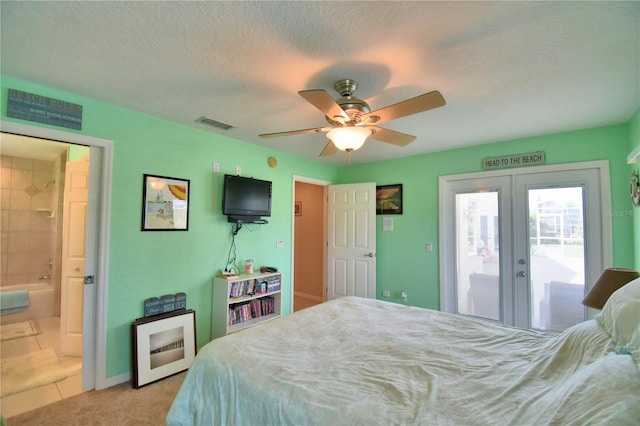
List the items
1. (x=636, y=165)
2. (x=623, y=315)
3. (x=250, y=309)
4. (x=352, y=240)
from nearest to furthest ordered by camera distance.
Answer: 1. (x=623, y=315)
2. (x=636, y=165)
3. (x=250, y=309)
4. (x=352, y=240)

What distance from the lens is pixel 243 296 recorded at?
332 centimetres

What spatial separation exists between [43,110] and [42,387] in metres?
2.29

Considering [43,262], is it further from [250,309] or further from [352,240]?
[352,240]

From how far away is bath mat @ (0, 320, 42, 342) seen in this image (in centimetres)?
353

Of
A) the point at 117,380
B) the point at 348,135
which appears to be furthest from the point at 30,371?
the point at 348,135

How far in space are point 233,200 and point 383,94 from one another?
2.01 metres

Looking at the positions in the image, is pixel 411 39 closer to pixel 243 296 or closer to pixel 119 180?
pixel 119 180

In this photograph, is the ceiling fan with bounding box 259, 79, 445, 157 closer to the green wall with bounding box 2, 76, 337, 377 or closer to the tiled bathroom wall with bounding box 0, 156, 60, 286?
the green wall with bounding box 2, 76, 337, 377

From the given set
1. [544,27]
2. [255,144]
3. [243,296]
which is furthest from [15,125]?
[544,27]

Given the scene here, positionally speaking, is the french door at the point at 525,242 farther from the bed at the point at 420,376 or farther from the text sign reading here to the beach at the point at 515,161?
the bed at the point at 420,376

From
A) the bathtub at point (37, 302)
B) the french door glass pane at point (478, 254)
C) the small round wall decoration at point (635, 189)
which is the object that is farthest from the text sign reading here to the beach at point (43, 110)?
the small round wall decoration at point (635, 189)

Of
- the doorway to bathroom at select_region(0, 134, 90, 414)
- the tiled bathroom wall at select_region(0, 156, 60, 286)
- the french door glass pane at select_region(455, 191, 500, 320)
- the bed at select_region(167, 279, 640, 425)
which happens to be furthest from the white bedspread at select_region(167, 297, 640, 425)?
the tiled bathroom wall at select_region(0, 156, 60, 286)

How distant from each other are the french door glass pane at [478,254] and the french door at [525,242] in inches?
0.4

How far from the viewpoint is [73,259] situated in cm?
315
